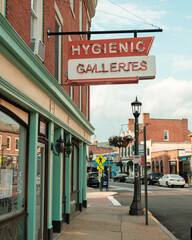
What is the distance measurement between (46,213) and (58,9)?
19.2ft

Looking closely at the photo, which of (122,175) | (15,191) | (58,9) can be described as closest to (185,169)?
(122,175)

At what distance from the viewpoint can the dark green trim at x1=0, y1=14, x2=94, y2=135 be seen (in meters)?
4.91

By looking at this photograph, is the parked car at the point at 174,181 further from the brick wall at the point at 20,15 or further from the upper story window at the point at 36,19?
the brick wall at the point at 20,15

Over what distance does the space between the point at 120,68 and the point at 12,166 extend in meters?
3.57

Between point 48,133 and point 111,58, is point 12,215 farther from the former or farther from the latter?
point 111,58

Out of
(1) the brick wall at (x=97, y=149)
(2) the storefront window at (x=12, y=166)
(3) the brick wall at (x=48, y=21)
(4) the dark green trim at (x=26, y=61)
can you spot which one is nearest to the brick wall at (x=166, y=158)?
(3) the brick wall at (x=48, y=21)

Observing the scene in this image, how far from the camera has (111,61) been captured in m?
8.14

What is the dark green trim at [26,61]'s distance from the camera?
16.1 feet

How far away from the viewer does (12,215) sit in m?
5.95

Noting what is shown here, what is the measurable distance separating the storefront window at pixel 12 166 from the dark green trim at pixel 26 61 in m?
0.95

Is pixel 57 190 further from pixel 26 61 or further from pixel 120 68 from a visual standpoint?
pixel 26 61

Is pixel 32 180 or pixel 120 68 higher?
pixel 120 68

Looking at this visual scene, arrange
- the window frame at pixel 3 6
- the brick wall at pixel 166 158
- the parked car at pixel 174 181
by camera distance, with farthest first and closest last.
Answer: the brick wall at pixel 166 158, the parked car at pixel 174 181, the window frame at pixel 3 6

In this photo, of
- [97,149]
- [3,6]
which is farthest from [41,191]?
[97,149]
